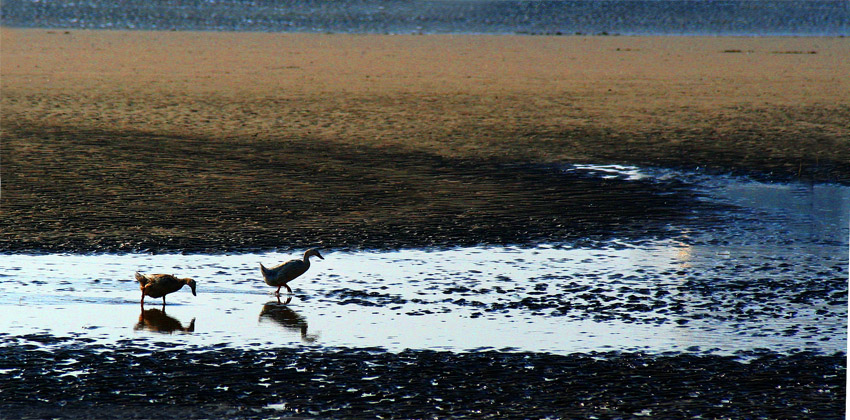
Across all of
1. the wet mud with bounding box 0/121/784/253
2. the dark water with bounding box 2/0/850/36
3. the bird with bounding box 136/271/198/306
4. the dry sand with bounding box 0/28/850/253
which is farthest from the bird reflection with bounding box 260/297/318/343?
the dark water with bounding box 2/0/850/36

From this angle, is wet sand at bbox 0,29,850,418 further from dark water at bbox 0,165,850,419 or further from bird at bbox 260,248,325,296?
bird at bbox 260,248,325,296

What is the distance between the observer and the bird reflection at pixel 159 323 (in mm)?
6863

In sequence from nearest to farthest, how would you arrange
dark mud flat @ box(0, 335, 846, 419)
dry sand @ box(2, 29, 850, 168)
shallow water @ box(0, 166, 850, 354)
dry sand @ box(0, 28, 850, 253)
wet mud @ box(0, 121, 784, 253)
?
dark mud flat @ box(0, 335, 846, 419) < shallow water @ box(0, 166, 850, 354) < wet mud @ box(0, 121, 784, 253) < dry sand @ box(0, 28, 850, 253) < dry sand @ box(2, 29, 850, 168)

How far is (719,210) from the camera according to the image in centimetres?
1076

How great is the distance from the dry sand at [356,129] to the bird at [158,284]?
1.83 m

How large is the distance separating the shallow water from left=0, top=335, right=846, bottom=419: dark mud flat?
0.22 metres

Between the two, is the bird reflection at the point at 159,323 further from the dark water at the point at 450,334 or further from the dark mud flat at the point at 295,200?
the dark mud flat at the point at 295,200

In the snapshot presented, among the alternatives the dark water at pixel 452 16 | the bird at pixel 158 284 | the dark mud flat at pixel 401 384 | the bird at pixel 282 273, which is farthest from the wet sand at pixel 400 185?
the dark water at pixel 452 16

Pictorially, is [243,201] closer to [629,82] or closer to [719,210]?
[719,210]

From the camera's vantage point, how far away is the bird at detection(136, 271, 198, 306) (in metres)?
7.27

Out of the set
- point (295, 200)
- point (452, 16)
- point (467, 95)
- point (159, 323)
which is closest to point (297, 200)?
point (295, 200)

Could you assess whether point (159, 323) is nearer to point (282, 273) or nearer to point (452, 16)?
point (282, 273)

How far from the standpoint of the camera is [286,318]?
7.14 m

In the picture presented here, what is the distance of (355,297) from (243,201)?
3615 millimetres
